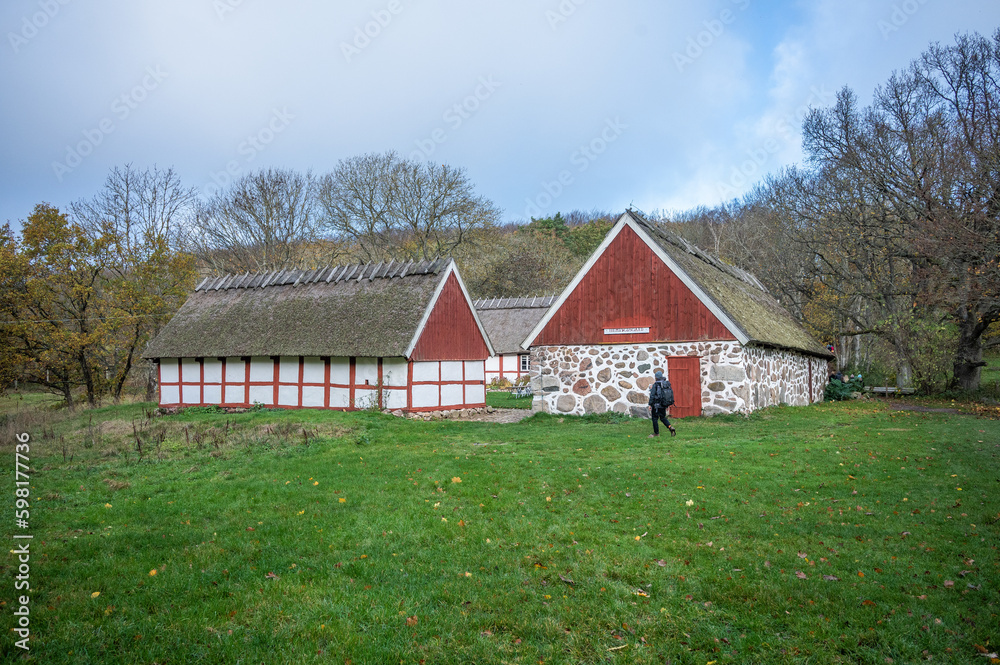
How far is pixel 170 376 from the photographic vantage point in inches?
1013

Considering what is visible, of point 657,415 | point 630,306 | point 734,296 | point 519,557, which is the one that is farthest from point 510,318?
point 519,557

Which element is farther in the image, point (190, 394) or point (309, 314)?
point (190, 394)

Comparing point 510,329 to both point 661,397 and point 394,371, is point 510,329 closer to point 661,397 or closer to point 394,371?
point 394,371

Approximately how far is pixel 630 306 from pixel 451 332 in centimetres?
760

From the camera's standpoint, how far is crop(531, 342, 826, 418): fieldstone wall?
17.1 m

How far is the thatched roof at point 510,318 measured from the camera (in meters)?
38.6

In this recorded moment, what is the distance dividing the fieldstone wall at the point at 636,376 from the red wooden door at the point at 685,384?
0.47 feet

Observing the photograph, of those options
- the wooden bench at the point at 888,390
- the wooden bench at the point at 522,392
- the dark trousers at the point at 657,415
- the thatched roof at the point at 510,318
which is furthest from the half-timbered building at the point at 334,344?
the wooden bench at the point at 888,390

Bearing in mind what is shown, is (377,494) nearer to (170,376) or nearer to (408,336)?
(408,336)

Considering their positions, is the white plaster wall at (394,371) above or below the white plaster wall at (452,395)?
above

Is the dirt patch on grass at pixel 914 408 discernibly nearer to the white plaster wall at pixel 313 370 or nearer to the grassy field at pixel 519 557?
the grassy field at pixel 519 557

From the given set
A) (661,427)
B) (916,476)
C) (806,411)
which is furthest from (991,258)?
(916,476)

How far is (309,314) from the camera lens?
931 inches

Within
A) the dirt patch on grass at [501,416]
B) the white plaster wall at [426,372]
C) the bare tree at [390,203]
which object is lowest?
the dirt patch on grass at [501,416]
